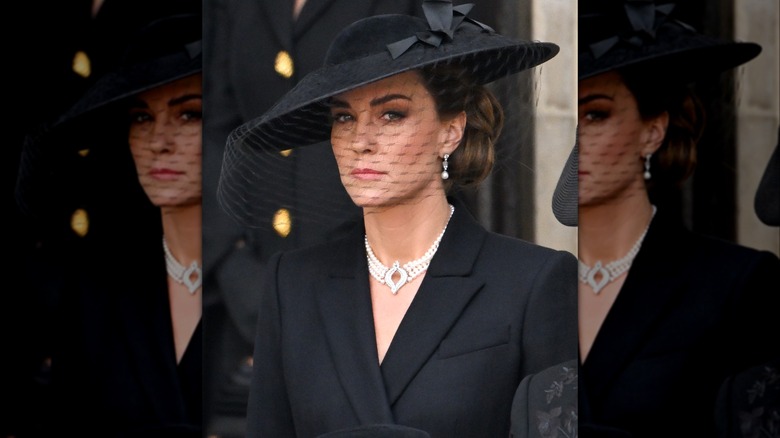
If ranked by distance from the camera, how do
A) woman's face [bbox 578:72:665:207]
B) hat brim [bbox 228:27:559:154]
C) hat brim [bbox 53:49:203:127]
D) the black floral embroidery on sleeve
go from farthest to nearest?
1. woman's face [bbox 578:72:665:207]
2. hat brim [bbox 53:49:203:127]
3. the black floral embroidery on sleeve
4. hat brim [bbox 228:27:559:154]

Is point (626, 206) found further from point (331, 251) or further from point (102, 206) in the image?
point (102, 206)

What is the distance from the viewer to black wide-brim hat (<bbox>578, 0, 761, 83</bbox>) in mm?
4180

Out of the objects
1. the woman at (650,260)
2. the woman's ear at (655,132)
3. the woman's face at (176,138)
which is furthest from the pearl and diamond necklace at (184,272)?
the woman's ear at (655,132)

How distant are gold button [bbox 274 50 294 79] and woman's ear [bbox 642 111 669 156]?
1.35m

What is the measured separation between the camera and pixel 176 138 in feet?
13.4

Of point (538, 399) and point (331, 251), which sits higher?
point (331, 251)

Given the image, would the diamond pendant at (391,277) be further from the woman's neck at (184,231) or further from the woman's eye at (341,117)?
the woman's neck at (184,231)

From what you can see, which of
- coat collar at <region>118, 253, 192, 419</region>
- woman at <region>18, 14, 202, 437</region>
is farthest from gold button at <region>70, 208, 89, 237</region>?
coat collar at <region>118, 253, 192, 419</region>

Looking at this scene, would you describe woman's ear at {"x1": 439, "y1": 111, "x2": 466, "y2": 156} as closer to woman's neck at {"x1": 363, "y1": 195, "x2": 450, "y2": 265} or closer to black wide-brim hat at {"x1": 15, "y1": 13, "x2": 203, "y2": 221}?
woman's neck at {"x1": 363, "y1": 195, "x2": 450, "y2": 265}

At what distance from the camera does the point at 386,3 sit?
3561mm

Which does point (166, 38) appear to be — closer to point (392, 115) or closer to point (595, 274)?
point (392, 115)

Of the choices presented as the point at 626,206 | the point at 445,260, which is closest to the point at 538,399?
the point at 445,260

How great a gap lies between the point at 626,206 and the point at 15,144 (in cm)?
213

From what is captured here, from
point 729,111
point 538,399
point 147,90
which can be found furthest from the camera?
point 729,111
